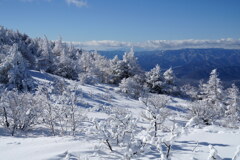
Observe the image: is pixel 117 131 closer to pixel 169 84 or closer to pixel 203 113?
pixel 203 113

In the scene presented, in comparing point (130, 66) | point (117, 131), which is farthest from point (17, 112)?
point (130, 66)

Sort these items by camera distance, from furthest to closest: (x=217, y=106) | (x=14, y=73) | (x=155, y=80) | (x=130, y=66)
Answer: (x=130, y=66), (x=155, y=80), (x=217, y=106), (x=14, y=73)

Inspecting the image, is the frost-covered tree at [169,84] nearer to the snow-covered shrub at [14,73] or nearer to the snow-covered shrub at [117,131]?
the snow-covered shrub at [14,73]

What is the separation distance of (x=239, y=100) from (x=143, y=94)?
13397 mm

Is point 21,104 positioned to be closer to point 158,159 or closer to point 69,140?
point 69,140

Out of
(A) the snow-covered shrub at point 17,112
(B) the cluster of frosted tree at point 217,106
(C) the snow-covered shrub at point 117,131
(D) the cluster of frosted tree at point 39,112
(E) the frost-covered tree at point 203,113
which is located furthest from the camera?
(B) the cluster of frosted tree at point 217,106

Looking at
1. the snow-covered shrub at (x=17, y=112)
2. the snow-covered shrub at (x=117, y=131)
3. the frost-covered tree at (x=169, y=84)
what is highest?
the snow-covered shrub at (x=117, y=131)

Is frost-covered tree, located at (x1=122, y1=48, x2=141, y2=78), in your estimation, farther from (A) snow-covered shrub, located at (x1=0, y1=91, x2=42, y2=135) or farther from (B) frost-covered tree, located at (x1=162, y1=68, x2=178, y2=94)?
(A) snow-covered shrub, located at (x1=0, y1=91, x2=42, y2=135)

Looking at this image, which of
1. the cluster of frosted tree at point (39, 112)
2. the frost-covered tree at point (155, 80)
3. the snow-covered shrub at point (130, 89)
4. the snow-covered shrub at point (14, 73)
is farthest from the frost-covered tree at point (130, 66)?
the cluster of frosted tree at point (39, 112)

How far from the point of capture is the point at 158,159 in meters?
6.43

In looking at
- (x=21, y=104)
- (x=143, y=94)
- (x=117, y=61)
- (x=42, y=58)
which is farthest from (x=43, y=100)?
(x=42, y=58)

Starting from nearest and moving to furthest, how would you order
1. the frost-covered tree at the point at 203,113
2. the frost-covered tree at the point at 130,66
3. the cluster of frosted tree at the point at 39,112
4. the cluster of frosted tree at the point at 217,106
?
the cluster of frosted tree at the point at 39,112
the frost-covered tree at the point at 203,113
the cluster of frosted tree at the point at 217,106
the frost-covered tree at the point at 130,66

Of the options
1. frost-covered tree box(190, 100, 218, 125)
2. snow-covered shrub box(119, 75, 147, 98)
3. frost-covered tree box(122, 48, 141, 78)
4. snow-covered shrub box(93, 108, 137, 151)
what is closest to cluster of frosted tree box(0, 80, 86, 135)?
snow-covered shrub box(93, 108, 137, 151)

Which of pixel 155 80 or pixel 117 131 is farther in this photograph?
pixel 155 80
